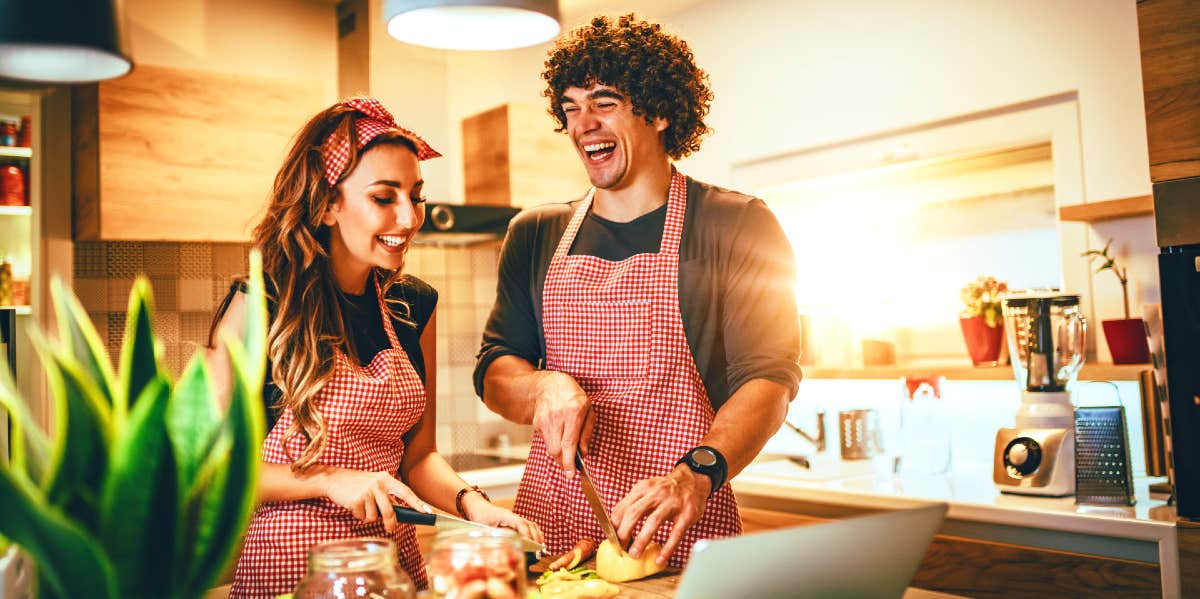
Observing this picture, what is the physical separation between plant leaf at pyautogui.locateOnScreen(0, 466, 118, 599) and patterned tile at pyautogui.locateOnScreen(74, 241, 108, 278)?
3.37 metres

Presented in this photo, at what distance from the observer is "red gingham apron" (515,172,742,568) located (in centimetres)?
165

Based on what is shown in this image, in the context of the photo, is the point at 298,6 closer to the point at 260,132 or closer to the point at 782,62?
the point at 260,132

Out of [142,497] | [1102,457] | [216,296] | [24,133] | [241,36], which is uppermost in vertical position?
[241,36]

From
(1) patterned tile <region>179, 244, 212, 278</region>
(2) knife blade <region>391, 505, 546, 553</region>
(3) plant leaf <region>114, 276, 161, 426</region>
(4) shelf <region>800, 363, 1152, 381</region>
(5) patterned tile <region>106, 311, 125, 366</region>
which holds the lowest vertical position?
(2) knife blade <region>391, 505, 546, 553</region>

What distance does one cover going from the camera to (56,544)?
1.84 feet

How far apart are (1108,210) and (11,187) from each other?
370cm

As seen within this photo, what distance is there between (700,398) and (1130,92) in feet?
5.75

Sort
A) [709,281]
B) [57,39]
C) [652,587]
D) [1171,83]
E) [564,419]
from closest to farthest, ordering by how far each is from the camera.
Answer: [652,587], [564,419], [709,281], [1171,83], [57,39]

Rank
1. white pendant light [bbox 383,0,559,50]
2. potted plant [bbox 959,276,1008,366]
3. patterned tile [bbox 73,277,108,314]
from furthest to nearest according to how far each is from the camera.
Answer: patterned tile [bbox 73,277,108,314]
potted plant [bbox 959,276,1008,366]
white pendant light [bbox 383,0,559,50]

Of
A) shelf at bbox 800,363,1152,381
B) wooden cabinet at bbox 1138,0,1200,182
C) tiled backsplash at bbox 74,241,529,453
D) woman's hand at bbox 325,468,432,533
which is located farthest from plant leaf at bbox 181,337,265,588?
tiled backsplash at bbox 74,241,529,453

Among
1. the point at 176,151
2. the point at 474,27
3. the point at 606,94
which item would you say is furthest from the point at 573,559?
the point at 176,151

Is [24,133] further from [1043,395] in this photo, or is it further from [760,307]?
[1043,395]

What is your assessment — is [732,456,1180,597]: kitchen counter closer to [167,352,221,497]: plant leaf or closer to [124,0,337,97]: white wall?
[167,352,221,497]: plant leaf

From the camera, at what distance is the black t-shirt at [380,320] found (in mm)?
1463
